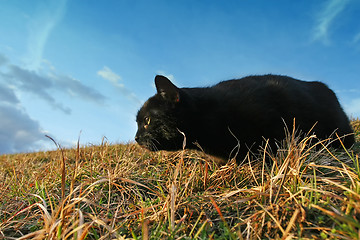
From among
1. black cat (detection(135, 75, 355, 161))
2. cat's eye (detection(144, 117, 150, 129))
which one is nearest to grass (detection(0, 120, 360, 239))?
black cat (detection(135, 75, 355, 161))

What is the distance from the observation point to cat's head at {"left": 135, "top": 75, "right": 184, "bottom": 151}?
11.0 feet

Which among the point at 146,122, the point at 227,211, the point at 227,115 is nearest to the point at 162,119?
the point at 146,122

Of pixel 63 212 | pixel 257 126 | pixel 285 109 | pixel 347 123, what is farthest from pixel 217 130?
pixel 347 123

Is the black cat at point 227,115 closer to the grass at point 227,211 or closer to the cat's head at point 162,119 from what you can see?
the cat's head at point 162,119

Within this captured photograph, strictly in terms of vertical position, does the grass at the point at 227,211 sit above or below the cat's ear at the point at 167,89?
below

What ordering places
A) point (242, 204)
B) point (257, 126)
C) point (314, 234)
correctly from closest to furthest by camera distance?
point (314, 234)
point (242, 204)
point (257, 126)

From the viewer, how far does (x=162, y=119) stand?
11.4ft

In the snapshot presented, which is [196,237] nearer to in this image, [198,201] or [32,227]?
[198,201]

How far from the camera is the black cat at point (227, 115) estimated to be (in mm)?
3348

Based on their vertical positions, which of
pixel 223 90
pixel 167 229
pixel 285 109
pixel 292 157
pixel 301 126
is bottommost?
pixel 167 229

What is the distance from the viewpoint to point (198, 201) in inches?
87.1

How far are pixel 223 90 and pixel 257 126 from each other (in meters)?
0.69

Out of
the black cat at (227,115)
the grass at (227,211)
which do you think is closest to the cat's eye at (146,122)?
the black cat at (227,115)

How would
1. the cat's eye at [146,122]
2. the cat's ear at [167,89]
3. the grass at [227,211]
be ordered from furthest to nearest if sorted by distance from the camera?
the cat's eye at [146,122], the cat's ear at [167,89], the grass at [227,211]
